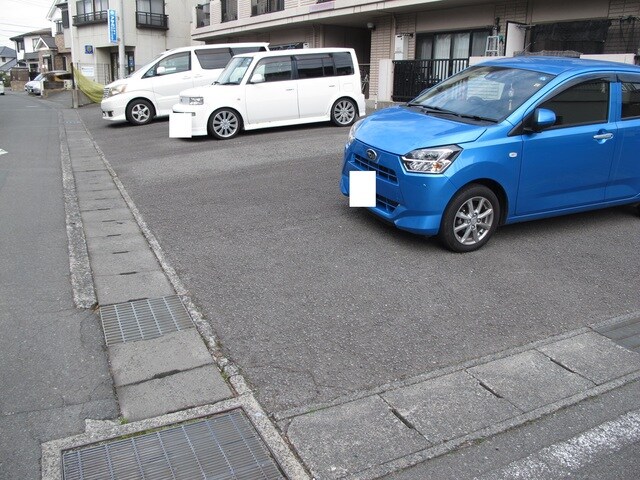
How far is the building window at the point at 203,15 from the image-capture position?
29.5m

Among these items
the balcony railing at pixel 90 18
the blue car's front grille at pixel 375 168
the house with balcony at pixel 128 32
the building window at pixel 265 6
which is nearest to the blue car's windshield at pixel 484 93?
the blue car's front grille at pixel 375 168

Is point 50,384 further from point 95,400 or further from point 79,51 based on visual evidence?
point 79,51

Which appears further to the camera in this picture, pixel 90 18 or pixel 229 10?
pixel 90 18

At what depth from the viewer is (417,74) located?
Result: 1700 cm

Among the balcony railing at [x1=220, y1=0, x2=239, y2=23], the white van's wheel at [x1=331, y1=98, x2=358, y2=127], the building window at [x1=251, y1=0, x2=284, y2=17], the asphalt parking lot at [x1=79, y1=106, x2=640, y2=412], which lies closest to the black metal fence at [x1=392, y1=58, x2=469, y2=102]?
the white van's wheel at [x1=331, y1=98, x2=358, y2=127]

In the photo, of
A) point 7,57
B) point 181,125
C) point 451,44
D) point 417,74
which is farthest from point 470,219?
point 7,57

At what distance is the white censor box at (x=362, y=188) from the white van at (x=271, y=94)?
280 inches

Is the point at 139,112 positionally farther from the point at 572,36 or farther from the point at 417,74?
the point at 572,36

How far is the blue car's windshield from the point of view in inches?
231

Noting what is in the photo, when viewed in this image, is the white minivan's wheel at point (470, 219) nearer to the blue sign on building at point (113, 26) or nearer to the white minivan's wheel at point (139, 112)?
the white minivan's wheel at point (139, 112)

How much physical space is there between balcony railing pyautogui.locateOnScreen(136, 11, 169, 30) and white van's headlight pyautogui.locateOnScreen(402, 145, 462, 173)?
120 feet

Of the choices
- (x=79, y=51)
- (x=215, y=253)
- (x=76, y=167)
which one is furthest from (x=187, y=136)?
(x=79, y=51)

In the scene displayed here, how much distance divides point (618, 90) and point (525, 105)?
137 centimetres

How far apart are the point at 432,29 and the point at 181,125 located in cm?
915
